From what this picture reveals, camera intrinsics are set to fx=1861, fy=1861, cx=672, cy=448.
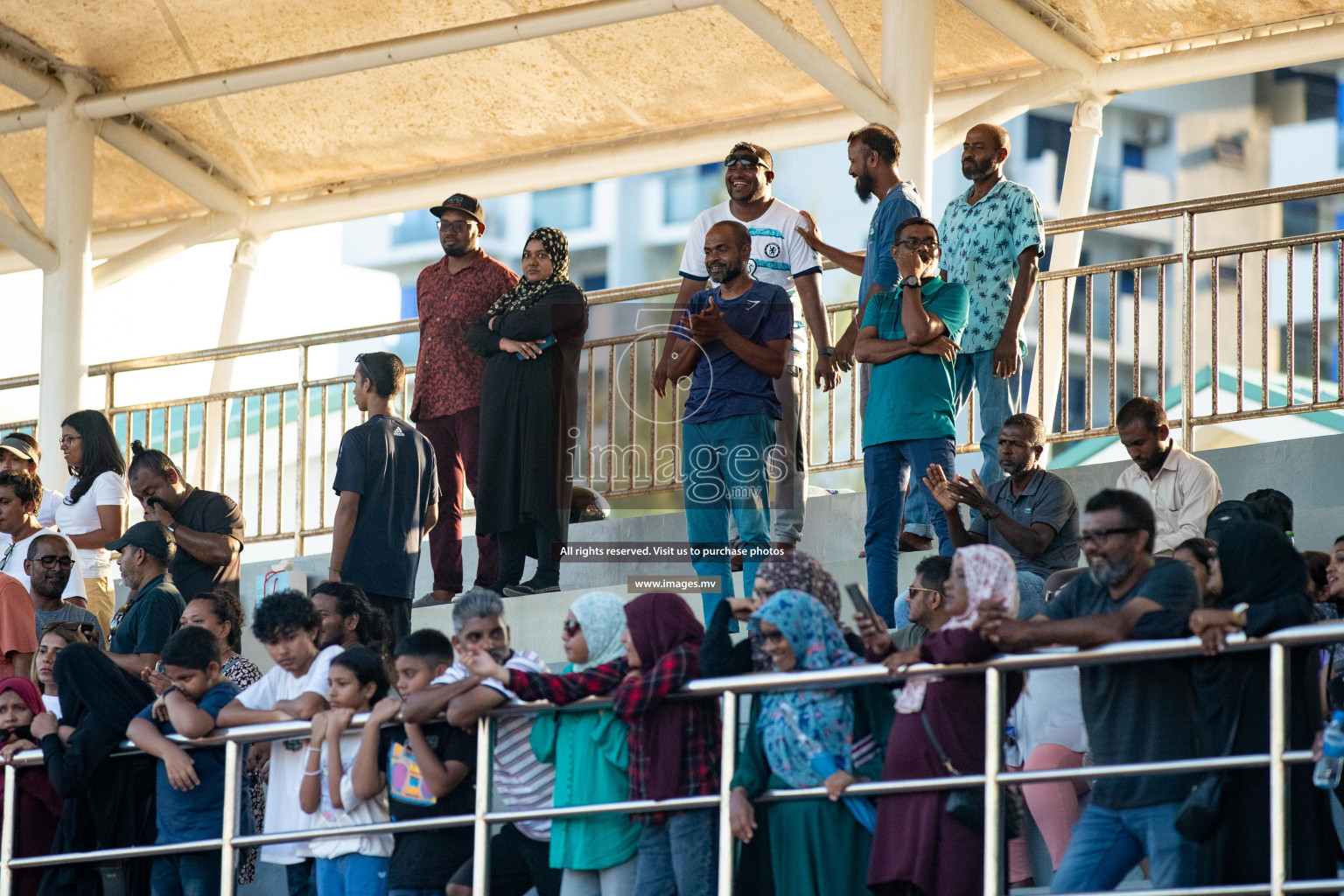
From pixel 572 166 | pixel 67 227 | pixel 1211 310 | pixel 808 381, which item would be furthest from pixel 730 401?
pixel 67 227

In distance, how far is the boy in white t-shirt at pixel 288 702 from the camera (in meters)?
6.63

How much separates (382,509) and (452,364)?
1.23 meters

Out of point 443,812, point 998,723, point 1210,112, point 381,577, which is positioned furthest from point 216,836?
point 1210,112

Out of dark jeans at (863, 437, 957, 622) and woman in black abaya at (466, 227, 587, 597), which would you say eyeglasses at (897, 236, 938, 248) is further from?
woman in black abaya at (466, 227, 587, 597)

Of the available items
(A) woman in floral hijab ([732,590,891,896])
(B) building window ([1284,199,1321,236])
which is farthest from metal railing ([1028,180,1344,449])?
(B) building window ([1284,199,1321,236])

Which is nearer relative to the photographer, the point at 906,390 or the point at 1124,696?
the point at 1124,696

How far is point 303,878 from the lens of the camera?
22.4 feet

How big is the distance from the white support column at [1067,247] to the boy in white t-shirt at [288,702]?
16.7 feet

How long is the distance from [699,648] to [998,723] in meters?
1.04

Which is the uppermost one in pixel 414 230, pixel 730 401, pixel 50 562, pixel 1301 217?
pixel 414 230

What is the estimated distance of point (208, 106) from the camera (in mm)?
15047

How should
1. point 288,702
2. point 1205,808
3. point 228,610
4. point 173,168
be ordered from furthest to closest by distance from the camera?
1. point 173,168
2. point 228,610
3. point 288,702
4. point 1205,808

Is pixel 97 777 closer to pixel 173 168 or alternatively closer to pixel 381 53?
pixel 381 53

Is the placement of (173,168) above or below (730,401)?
above
